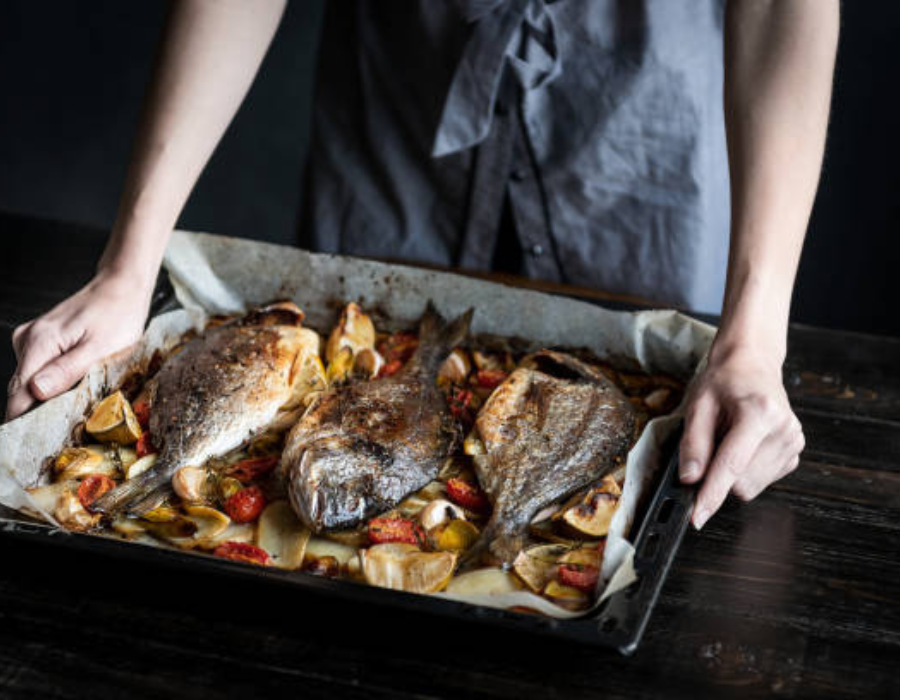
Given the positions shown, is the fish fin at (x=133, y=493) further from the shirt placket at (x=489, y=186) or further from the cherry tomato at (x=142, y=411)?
the shirt placket at (x=489, y=186)

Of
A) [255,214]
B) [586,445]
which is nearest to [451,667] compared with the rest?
[586,445]

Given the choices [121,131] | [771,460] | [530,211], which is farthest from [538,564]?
[121,131]

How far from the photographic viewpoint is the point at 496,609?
3.50 feet

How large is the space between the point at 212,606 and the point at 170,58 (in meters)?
1.15

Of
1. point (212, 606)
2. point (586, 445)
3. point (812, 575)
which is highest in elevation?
point (212, 606)

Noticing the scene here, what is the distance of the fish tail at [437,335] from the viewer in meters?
1.70

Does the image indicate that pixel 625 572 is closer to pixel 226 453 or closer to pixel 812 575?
pixel 812 575

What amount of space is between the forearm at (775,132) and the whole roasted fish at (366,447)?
1.68 ft

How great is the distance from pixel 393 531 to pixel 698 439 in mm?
434

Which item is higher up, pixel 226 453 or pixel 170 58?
pixel 170 58

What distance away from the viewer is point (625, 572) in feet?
3.72

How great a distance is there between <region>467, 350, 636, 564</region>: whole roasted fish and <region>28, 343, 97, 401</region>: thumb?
2.14ft

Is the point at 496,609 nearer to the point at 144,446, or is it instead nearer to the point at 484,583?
the point at 484,583

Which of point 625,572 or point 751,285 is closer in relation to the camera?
point 625,572
